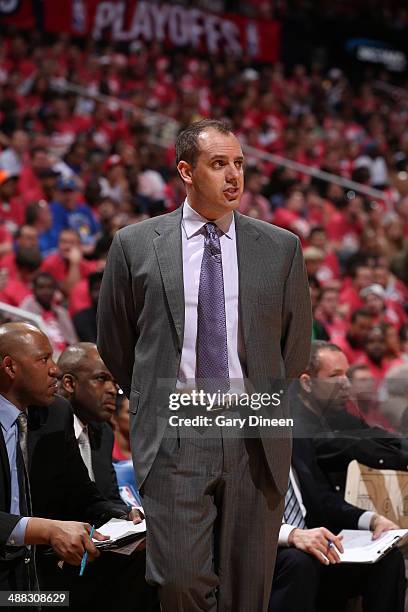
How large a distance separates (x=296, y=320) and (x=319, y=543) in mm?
965

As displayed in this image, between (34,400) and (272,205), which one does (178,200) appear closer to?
(272,205)

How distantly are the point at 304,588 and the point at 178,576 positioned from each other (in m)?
0.94

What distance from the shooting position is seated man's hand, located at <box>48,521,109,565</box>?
2.72 m

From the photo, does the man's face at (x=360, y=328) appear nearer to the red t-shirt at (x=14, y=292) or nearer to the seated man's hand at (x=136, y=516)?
the red t-shirt at (x=14, y=292)

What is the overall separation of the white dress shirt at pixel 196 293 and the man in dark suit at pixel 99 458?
2.53 feet

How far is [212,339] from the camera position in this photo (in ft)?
8.17

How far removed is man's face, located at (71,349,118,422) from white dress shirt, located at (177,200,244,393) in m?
1.15

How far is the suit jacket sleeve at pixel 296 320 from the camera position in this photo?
102 inches

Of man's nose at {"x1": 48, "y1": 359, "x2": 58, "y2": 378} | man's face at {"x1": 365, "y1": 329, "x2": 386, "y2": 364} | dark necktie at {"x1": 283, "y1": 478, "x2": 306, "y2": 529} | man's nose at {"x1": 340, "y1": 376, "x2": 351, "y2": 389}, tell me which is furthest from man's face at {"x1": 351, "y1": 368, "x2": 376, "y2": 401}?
man's face at {"x1": 365, "y1": 329, "x2": 386, "y2": 364}

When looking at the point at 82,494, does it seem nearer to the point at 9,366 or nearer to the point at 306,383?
the point at 9,366

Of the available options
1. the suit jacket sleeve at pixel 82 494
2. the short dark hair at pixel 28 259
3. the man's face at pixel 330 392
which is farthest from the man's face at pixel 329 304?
the suit jacket sleeve at pixel 82 494

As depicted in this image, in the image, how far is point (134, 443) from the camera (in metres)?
2.52

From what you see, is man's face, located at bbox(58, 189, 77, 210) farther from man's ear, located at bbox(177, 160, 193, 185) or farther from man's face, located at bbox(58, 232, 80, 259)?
man's ear, located at bbox(177, 160, 193, 185)

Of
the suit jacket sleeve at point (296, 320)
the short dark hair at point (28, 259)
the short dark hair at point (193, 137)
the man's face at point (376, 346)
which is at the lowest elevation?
the suit jacket sleeve at point (296, 320)
